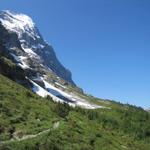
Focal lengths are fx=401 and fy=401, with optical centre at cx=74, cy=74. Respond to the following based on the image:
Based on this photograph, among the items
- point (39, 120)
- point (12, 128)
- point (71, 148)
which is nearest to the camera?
point (71, 148)

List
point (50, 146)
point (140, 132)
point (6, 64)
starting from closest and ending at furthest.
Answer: point (50, 146)
point (6, 64)
point (140, 132)

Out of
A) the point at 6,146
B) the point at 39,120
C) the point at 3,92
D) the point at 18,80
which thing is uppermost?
the point at 18,80

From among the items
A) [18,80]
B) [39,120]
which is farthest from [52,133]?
[18,80]

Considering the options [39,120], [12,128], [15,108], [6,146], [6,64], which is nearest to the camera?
[6,146]

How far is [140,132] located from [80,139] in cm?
11565

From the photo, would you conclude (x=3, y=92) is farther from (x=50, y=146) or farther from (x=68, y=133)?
(x=50, y=146)

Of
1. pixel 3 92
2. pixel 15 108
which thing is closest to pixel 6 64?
pixel 3 92

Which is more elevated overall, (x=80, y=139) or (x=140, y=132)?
(x=140, y=132)

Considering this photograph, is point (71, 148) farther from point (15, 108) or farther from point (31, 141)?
point (15, 108)

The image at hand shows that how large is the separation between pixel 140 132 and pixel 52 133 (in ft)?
400

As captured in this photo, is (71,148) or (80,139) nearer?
(71,148)

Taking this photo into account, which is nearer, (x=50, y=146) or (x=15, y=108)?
(x=50, y=146)

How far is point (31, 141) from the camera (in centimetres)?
6300

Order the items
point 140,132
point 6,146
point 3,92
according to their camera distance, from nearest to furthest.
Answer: point 6,146 < point 3,92 < point 140,132
